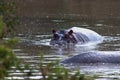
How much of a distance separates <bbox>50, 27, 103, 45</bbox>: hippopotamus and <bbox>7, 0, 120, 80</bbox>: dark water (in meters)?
0.29

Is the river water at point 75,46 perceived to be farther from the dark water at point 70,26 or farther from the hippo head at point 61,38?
the hippo head at point 61,38

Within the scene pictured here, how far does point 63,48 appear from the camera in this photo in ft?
47.0

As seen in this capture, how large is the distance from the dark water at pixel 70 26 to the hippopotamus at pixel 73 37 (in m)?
0.29

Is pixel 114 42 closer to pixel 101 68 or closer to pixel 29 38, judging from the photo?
pixel 29 38

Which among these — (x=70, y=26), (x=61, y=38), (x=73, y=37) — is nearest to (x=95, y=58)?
(x=61, y=38)

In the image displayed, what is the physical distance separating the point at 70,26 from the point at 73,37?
4.71 m

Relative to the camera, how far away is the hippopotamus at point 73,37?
604 inches

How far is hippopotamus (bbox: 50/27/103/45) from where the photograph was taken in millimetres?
15344

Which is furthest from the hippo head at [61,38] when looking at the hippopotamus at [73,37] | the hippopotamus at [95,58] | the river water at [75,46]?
the hippopotamus at [95,58]

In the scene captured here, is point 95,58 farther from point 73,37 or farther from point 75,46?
point 73,37

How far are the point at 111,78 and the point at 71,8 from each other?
2049 cm

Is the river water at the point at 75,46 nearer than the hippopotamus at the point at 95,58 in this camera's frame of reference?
Answer: Yes

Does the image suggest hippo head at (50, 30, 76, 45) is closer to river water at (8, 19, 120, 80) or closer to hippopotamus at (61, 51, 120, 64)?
river water at (8, 19, 120, 80)

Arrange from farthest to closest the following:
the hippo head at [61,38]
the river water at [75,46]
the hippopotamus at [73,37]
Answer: the hippopotamus at [73,37] → the hippo head at [61,38] → the river water at [75,46]
